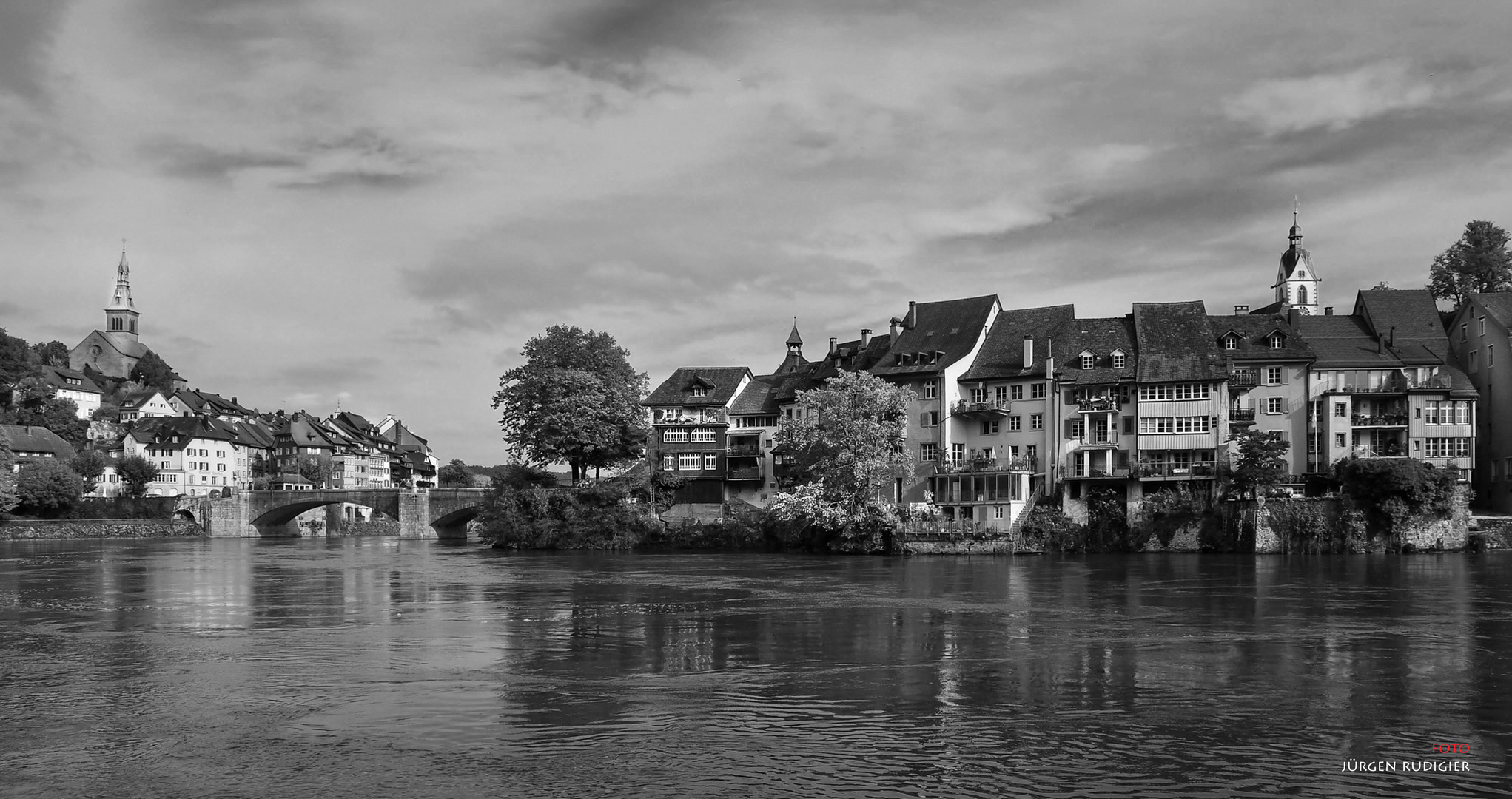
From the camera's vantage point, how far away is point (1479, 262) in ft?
329

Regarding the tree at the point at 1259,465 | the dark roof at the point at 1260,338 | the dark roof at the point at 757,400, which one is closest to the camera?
the tree at the point at 1259,465

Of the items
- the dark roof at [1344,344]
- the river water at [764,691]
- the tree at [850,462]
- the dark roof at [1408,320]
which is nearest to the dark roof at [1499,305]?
the dark roof at [1408,320]

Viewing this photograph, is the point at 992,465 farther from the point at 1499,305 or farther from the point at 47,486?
the point at 47,486

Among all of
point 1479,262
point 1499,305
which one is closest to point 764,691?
point 1499,305

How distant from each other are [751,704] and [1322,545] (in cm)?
5971

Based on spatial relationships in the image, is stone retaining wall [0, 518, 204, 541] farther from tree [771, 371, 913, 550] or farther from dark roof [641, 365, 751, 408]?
tree [771, 371, 913, 550]

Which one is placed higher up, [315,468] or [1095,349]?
[1095,349]

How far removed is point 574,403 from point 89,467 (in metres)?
83.5

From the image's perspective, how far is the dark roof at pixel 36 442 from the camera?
142375mm

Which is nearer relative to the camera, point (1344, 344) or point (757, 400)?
point (1344, 344)

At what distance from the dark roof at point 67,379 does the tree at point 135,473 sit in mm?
36386

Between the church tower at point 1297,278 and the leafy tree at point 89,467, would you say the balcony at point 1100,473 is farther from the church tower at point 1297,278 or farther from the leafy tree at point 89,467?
the leafy tree at point 89,467

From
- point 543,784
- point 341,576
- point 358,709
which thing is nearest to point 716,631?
point 358,709

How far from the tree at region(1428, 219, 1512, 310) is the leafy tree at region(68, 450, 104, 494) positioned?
139 m
